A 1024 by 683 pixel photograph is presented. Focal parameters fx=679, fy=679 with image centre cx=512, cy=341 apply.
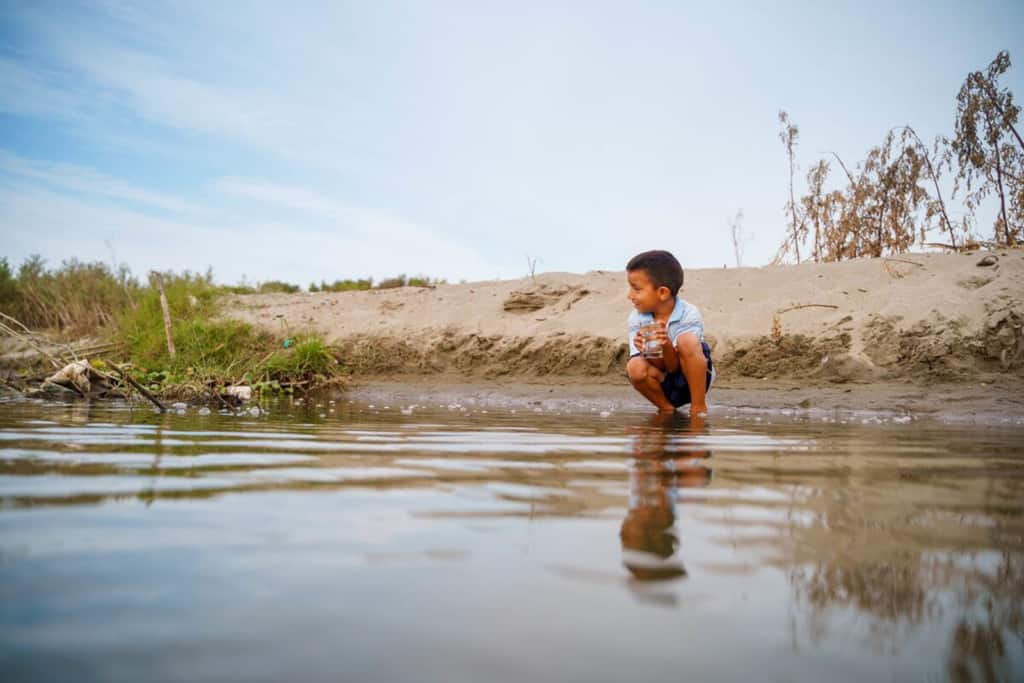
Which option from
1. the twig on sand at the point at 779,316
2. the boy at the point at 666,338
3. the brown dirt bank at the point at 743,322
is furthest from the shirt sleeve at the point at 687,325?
the twig on sand at the point at 779,316

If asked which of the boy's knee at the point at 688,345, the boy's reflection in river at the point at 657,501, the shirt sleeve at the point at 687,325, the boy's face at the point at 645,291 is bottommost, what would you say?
the boy's reflection in river at the point at 657,501

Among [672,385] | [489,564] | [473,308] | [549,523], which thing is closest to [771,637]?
[489,564]

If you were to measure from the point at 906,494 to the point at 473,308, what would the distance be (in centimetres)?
961

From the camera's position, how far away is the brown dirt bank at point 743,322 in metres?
6.80

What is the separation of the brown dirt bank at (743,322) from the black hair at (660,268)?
108 inches

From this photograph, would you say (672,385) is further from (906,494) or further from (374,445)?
(906,494)

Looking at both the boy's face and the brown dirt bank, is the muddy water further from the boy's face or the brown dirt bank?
the brown dirt bank

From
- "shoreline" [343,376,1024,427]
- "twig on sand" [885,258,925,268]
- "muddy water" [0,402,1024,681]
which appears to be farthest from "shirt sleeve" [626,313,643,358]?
"twig on sand" [885,258,925,268]

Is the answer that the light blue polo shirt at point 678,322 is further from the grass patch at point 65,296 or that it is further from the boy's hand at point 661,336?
the grass patch at point 65,296

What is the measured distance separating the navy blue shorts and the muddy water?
347 centimetres

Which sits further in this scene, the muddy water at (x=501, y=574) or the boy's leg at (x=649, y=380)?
the boy's leg at (x=649, y=380)

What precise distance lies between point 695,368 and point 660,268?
0.79 meters

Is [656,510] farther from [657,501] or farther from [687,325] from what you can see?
[687,325]

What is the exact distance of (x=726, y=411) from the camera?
221 inches
